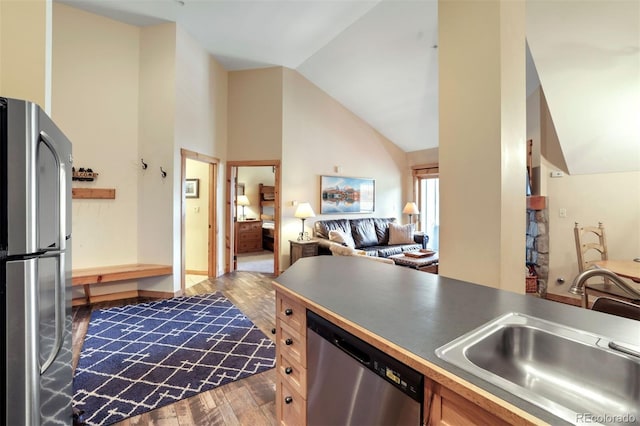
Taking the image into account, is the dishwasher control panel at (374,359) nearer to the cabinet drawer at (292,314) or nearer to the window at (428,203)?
the cabinet drawer at (292,314)

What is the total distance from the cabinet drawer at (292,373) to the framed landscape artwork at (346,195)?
4.43 m

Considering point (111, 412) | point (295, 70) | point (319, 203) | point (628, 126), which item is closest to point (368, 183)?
point (319, 203)

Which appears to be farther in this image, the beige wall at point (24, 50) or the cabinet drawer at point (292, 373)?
the beige wall at point (24, 50)

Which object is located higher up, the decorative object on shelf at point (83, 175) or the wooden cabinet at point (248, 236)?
the decorative object on shelf at point (83, 175)

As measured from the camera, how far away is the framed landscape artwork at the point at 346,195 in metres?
5.86

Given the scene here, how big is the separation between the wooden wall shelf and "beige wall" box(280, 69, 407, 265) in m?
2.56

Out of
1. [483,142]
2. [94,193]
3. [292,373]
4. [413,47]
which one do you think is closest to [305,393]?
[292,373]

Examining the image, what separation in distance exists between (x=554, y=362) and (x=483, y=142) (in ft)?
4.30

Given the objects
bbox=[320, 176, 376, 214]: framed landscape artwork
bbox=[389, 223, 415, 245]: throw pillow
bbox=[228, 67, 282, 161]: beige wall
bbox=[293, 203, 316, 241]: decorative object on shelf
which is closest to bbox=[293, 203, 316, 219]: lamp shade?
bbox=[293, 203, 316, 241]: decorative object on shelf

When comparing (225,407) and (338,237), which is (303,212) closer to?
(338,237)

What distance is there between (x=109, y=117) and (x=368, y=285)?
13.7 ft

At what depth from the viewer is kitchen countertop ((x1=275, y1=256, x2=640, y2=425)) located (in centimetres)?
85

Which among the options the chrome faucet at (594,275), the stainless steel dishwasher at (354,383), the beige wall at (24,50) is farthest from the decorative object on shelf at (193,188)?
the chrome faucet at (594,275)

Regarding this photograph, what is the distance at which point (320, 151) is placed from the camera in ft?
18.9
